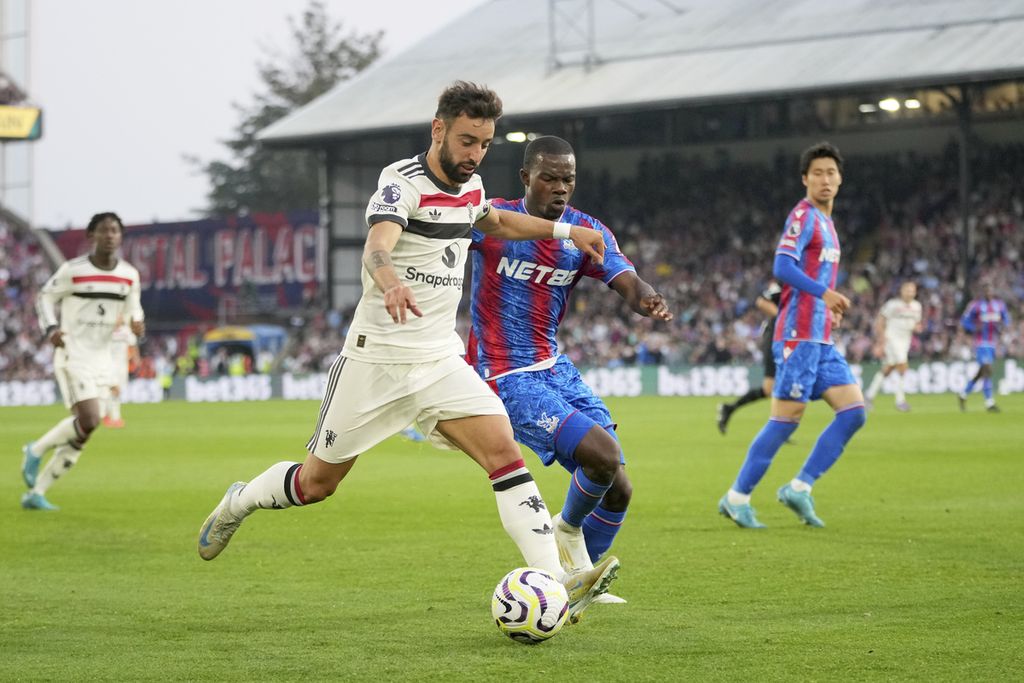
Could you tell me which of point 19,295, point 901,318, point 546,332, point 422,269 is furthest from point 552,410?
point 19,295

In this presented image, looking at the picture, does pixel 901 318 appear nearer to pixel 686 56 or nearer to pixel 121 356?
pixel 121 356

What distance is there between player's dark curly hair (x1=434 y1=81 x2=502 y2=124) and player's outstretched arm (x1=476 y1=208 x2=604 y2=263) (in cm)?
56

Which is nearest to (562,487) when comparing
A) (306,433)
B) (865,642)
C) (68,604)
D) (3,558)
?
(3,558)

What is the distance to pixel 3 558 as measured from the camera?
876cm

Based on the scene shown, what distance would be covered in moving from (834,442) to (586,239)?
384 cm

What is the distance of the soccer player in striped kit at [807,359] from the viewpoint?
31.6 ft

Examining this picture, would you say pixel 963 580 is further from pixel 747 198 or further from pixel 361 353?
pixel 747 198

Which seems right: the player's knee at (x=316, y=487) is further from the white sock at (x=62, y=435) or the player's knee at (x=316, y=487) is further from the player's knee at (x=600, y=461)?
the white sock at (x=62, y=435)

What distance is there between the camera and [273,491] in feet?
21.9

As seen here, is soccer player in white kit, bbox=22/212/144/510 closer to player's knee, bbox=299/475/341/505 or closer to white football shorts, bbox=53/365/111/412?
white football shorts, bbox=53/365/111/412

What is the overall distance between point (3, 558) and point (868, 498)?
6.40 metres

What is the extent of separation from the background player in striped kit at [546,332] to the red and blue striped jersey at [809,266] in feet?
8.81

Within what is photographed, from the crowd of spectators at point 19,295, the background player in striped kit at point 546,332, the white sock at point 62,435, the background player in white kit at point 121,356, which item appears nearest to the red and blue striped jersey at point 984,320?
the background player in white kit at point 121,356

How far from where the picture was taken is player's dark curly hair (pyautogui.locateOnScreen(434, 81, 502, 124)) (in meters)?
6.02
